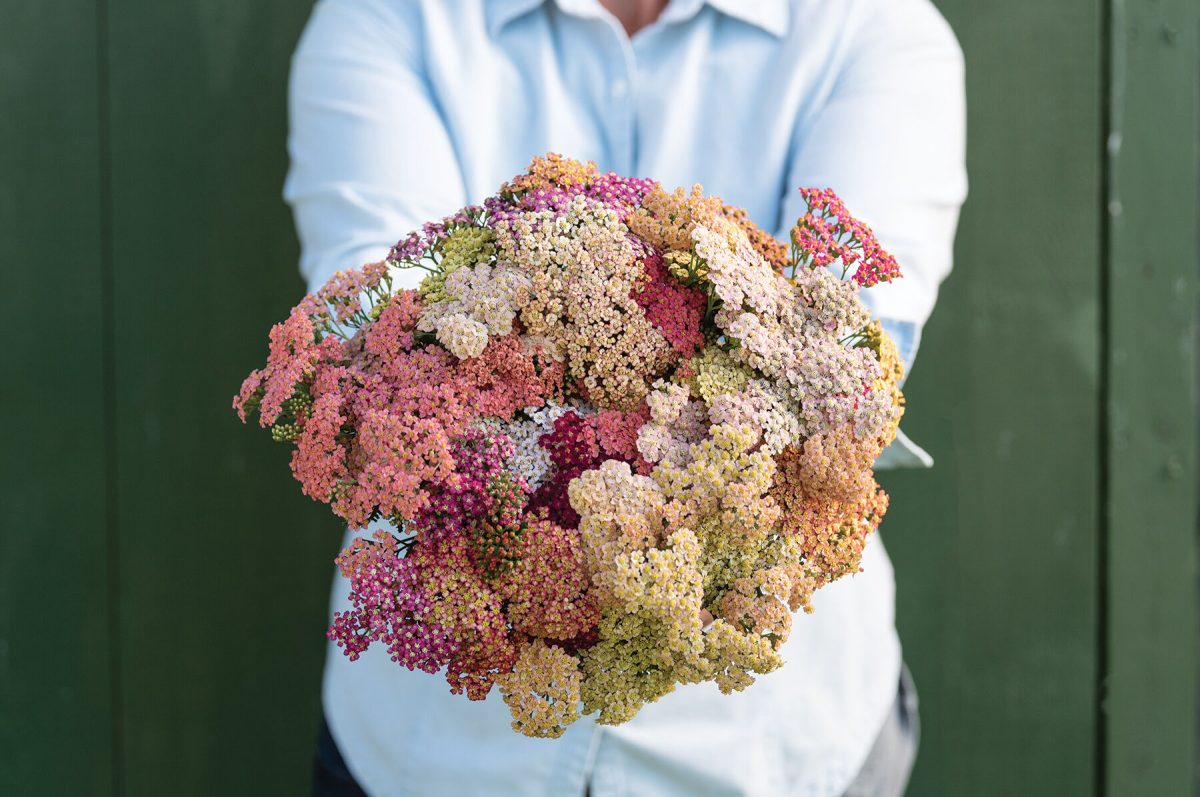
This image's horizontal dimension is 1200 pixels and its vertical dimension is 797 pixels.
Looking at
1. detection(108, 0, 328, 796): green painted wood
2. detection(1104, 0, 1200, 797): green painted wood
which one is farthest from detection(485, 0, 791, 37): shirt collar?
detection(1104, 0, 1200, 797): green painted wood

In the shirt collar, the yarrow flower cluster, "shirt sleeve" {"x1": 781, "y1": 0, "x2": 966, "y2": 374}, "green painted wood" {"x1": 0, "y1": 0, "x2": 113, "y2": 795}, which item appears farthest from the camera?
"green painted wood" {"x1": 0, "y1": 0, "x2": 113, "y2": 795}

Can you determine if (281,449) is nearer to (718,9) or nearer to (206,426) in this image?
(206,426)

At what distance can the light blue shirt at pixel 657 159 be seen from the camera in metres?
1.01

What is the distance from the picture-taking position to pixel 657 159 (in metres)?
1.16

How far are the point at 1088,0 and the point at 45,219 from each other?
1.59 meters

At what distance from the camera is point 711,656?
68 centimetres

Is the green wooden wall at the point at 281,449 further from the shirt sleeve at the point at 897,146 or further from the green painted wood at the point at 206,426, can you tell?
the shirt sleeve at the point at 897,146

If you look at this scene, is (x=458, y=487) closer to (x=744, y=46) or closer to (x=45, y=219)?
(x=744, y=46)

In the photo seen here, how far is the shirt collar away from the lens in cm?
Answer: 116

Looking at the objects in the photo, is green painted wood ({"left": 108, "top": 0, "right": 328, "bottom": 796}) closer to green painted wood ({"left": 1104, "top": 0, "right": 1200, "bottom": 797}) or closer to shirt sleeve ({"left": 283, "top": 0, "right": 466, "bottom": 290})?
shirt sleeve ({"left": 283, "top": 0, "right": 466, "bottom": 290})

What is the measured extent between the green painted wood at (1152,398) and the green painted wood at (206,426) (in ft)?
4.07

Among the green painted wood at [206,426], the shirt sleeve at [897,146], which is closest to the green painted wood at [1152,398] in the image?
the shirt sleeve at [897,146]

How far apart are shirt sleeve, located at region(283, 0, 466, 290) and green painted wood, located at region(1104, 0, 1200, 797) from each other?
107 centimetres

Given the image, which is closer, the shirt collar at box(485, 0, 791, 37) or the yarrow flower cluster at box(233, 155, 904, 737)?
the yarrow flower cluster at box(233, 155, 904, 737)
